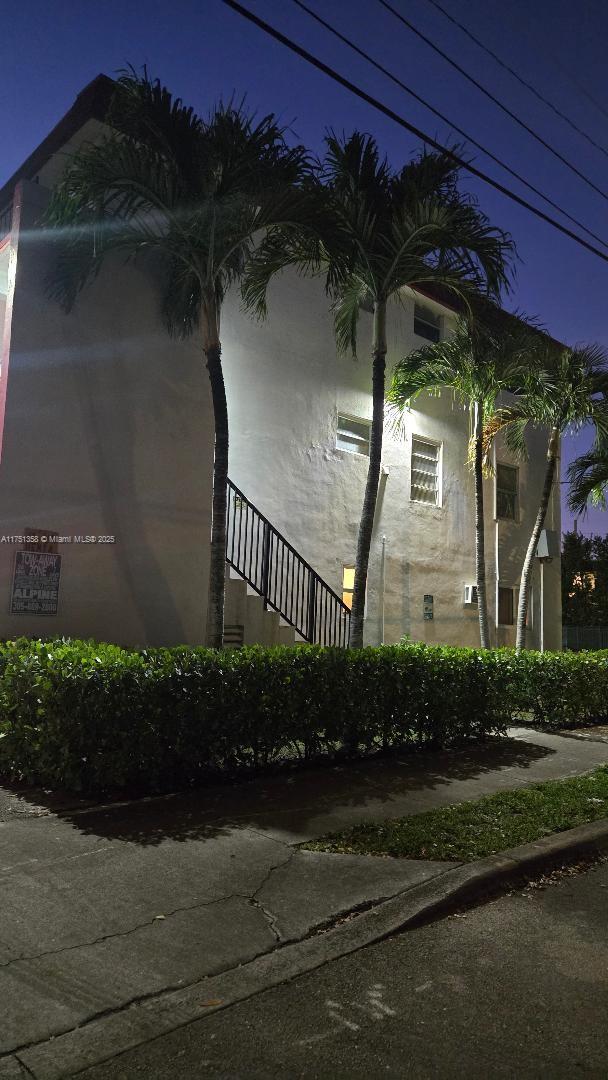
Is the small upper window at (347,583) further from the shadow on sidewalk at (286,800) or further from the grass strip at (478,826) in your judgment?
the grass strip at (478,826)

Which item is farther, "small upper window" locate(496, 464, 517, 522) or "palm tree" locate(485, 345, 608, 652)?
"small upper window" locate(496, 464, 517, 522)

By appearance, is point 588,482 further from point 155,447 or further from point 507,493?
point 155,447

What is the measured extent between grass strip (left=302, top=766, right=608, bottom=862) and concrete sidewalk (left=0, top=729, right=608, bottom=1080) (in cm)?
20

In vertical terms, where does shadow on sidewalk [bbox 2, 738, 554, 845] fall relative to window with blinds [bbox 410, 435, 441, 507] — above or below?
below

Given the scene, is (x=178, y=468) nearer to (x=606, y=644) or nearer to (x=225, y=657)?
(x=225, y=657)

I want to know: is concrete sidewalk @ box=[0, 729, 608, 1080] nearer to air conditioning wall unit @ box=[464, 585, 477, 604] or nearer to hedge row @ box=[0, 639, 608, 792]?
hedge row @ box=[0, 639, 608, 792]

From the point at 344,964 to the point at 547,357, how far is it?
1196cm

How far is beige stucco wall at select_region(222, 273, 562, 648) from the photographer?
13.3 metres

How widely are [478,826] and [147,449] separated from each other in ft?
21.3

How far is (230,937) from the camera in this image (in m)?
3.81

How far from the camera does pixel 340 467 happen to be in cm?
1449

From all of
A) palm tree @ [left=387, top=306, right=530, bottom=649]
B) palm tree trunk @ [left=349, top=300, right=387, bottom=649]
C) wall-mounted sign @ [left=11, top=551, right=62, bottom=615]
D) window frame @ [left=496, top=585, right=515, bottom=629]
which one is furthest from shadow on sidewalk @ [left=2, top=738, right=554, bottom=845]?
window frame @ [left=496, top=585, right=515, bottom=629]

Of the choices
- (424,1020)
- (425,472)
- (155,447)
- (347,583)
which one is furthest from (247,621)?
(424,1020)

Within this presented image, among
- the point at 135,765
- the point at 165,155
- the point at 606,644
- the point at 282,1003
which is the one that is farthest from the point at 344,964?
the point at 606,644
